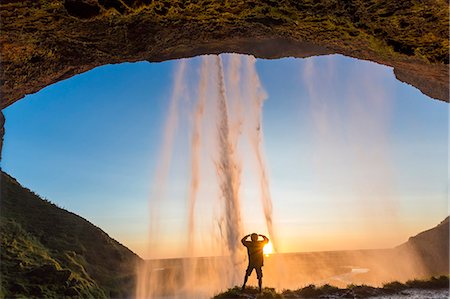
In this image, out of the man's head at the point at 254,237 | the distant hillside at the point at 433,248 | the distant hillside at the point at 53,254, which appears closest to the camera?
the man's head at the point at 254,237

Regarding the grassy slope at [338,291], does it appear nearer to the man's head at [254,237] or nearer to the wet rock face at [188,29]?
the man's head at [254,237]

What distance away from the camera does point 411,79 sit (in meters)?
9.56

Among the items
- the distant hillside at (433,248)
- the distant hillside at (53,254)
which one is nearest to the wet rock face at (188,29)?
the distant hillside at (53,254)

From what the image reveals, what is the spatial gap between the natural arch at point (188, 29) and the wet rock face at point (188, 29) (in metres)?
0.02

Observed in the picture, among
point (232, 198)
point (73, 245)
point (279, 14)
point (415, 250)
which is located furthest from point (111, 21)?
point (415, 250)

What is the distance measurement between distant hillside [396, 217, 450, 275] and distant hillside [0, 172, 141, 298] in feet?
97.0

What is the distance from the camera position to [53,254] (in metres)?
20.4

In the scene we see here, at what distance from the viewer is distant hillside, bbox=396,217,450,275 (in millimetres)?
30359

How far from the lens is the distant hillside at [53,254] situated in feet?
45.1

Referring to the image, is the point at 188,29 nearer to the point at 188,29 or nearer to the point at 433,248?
the point at 188,29

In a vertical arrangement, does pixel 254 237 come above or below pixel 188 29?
below

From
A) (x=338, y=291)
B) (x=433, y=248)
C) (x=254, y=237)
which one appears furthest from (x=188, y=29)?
(x=433, y=248)

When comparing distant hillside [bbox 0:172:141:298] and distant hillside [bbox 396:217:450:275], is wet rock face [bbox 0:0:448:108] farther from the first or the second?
distant hillside [bbox 396:217:450:275]

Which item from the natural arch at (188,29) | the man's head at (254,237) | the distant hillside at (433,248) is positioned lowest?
the distant hillside at (433,248)
